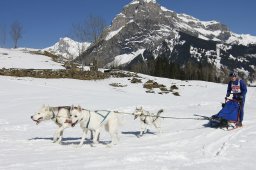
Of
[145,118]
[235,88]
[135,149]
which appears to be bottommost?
[135,149]

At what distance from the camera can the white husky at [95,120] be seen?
33.6ft

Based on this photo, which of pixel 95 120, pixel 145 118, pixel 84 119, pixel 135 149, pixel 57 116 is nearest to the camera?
pixel 135 149

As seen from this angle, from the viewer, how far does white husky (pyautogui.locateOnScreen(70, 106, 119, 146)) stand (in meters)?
10.2

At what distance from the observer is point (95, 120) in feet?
34.2

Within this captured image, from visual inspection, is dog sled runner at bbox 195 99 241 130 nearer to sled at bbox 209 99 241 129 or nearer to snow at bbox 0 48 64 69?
sled at bbox 209 99 241 129

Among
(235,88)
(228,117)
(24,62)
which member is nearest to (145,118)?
(228,117)

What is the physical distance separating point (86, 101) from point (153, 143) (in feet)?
48.8

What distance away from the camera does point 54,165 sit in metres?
7.92

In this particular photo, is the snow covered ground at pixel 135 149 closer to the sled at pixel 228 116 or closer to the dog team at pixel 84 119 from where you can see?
the dog team at pixel 84 119

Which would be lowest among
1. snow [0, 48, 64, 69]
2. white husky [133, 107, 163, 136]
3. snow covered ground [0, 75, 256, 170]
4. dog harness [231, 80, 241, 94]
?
snow covered ground [0, 75, 256, 170]

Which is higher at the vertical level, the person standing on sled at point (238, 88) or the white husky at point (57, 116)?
the person standing on sled at point (238, 88)

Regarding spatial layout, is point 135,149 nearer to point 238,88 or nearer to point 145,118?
point 145,118

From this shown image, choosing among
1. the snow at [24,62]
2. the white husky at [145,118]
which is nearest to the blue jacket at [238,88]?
the white husky at [145,118]

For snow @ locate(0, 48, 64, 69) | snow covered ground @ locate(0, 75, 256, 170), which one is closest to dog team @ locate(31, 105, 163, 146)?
snow covered ground @ locate(0, 75, 256, 170)
